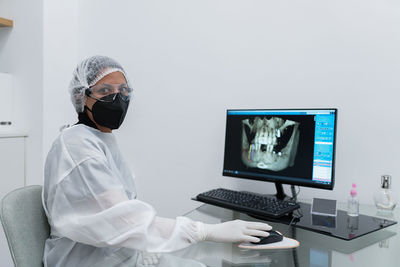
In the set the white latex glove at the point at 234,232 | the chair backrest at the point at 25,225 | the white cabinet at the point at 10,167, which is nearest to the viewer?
the chair backrest at the point at 25,225

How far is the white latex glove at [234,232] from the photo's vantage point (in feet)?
3.56

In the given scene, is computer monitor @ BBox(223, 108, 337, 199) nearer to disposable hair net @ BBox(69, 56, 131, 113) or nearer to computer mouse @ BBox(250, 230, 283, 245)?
computer mouse @ BBox(250, 230, 283, 245)

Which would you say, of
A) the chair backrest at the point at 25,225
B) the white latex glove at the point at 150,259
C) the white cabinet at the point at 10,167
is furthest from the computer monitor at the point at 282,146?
the white cabinet at the point at 10,167

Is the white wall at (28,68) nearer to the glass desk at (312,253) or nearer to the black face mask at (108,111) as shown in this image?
the black face mask at (108,111)

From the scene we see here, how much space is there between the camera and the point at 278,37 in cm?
185

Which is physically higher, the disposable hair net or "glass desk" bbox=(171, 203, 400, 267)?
the disposable hair net

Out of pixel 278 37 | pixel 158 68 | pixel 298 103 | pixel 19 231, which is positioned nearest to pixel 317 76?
pixel 298 103

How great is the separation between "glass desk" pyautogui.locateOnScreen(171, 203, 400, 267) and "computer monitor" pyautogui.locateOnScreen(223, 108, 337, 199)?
30cm

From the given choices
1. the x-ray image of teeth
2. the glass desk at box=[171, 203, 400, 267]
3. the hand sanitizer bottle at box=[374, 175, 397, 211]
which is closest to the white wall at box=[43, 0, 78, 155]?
the x-ray image of teeth

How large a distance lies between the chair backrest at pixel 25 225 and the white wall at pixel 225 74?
1.10m

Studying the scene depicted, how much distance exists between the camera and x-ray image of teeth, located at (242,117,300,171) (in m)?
1.58

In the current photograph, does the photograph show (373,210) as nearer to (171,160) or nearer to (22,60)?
(171,160)

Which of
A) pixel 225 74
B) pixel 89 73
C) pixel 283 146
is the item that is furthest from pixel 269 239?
pixel 225 74

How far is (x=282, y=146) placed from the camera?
5.27 feet
